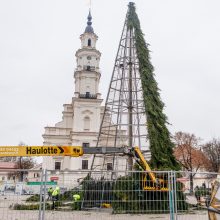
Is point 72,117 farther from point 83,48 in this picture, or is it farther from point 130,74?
point 130,74

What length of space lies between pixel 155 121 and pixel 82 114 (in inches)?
1676

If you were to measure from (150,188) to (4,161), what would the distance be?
318 ft

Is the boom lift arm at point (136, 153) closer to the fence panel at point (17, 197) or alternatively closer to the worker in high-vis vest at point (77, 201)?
the worker in high-vis vest at point (77, 201)

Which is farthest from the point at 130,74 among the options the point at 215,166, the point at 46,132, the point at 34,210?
the point at 46,132

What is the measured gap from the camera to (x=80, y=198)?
33.6 feet

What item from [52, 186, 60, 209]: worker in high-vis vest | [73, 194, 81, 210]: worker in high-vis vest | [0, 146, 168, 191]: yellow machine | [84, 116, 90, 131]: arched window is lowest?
[73, 194, 81, 210]: worker in high-vis vest

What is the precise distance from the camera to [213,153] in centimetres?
4688

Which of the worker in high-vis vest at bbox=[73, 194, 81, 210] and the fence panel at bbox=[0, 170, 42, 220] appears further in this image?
the worker in high-vis vest at bbox=[73, 194, 81, 210]

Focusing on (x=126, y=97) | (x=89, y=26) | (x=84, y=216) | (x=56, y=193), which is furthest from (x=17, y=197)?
(x=89, y=26)

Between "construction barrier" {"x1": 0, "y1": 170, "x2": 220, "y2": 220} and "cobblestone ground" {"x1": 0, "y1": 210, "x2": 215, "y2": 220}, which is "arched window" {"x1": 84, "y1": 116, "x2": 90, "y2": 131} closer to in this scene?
"construction barrier" {"x1": 0, "y1": 170, "x2": 220, "y2": 220}

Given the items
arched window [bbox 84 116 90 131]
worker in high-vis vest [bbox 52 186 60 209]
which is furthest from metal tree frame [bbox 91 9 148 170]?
arched window [bbox 84 116 90 131]

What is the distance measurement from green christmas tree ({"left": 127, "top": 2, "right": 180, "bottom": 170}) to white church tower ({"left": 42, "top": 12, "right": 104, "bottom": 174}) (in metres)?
38.4

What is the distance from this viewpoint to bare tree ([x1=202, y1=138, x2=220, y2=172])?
4584 centimetres

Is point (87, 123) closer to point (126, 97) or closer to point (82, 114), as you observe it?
point (82, 114)
